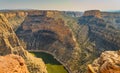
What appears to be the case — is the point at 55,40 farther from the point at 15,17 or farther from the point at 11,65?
the point at 11,65

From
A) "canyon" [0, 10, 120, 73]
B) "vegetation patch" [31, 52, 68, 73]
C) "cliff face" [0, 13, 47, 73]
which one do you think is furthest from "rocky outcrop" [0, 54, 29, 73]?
"vegetation patch" [31, 52, 68, 73]

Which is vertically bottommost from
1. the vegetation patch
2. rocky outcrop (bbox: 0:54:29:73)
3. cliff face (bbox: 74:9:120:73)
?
the vegetation patch

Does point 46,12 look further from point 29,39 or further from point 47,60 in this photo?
point 47,60

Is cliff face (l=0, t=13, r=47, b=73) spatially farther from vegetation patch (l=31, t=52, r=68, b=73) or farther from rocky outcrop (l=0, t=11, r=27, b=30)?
rocky outcrop (l=0, t=11, r=27, b=30)

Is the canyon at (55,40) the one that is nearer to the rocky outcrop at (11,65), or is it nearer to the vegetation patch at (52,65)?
the vegetation patch at (52,65)

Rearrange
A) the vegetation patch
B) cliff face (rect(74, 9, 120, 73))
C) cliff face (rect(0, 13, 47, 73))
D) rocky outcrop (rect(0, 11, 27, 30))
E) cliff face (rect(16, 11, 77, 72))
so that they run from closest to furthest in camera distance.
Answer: cliff face (rect(0, 13, 47, 73))
the vegetation patch
cliff face (rect(74, 9, 120, 73))
cliff face (rect(16, 11, 77, 72))
rocky outcrop (rect(0, 11, 27, 30))

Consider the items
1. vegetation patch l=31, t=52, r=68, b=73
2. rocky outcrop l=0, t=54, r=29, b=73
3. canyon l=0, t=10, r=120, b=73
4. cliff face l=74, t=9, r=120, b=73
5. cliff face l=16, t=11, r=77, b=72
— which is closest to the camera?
rocky outcrop l=0, t=54, r=29, b=73

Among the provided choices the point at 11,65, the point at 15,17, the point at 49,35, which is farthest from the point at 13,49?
the point at 15,17

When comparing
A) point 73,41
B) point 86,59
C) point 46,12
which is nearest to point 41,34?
point 46,12
